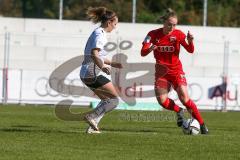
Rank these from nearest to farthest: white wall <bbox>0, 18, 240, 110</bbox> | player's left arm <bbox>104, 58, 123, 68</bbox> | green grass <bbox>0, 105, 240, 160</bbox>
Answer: green grass <bbox>0, 105, 240, 160</bbox>
player's left arm <bbox>104, 58, 123, 68</bbox>
white wall <bbox>0, 18, 240, 110</bbox>

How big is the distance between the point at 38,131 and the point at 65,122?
3312mm

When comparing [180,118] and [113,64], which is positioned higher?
[113,64]

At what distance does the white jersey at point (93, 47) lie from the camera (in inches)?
477

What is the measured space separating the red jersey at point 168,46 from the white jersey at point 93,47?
1.18m

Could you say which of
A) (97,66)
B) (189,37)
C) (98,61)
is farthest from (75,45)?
(98,61)

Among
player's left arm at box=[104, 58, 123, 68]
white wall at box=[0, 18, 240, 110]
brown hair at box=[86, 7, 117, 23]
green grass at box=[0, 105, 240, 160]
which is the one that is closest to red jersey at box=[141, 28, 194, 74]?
player's left arm at box=[104, 58, 123, 68]

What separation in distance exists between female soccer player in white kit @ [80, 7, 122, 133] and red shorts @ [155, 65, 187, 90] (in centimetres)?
125

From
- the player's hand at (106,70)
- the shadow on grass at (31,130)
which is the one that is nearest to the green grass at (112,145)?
the shadow on grass at (31,130)

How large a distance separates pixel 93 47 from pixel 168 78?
184cm

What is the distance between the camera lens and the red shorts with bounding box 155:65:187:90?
13.3 metres

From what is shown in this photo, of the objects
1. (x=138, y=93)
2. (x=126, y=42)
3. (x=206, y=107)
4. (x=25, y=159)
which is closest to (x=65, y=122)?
(x=25, y=159)

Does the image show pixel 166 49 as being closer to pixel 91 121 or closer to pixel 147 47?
pixel 147 47

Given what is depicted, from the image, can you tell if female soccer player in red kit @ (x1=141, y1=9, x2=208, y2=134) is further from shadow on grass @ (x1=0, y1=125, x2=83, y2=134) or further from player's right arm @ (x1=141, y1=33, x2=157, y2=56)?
shadow on grass @ (x1=0, y1=125, x2=83, y2=134)

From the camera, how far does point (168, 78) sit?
1340cm
